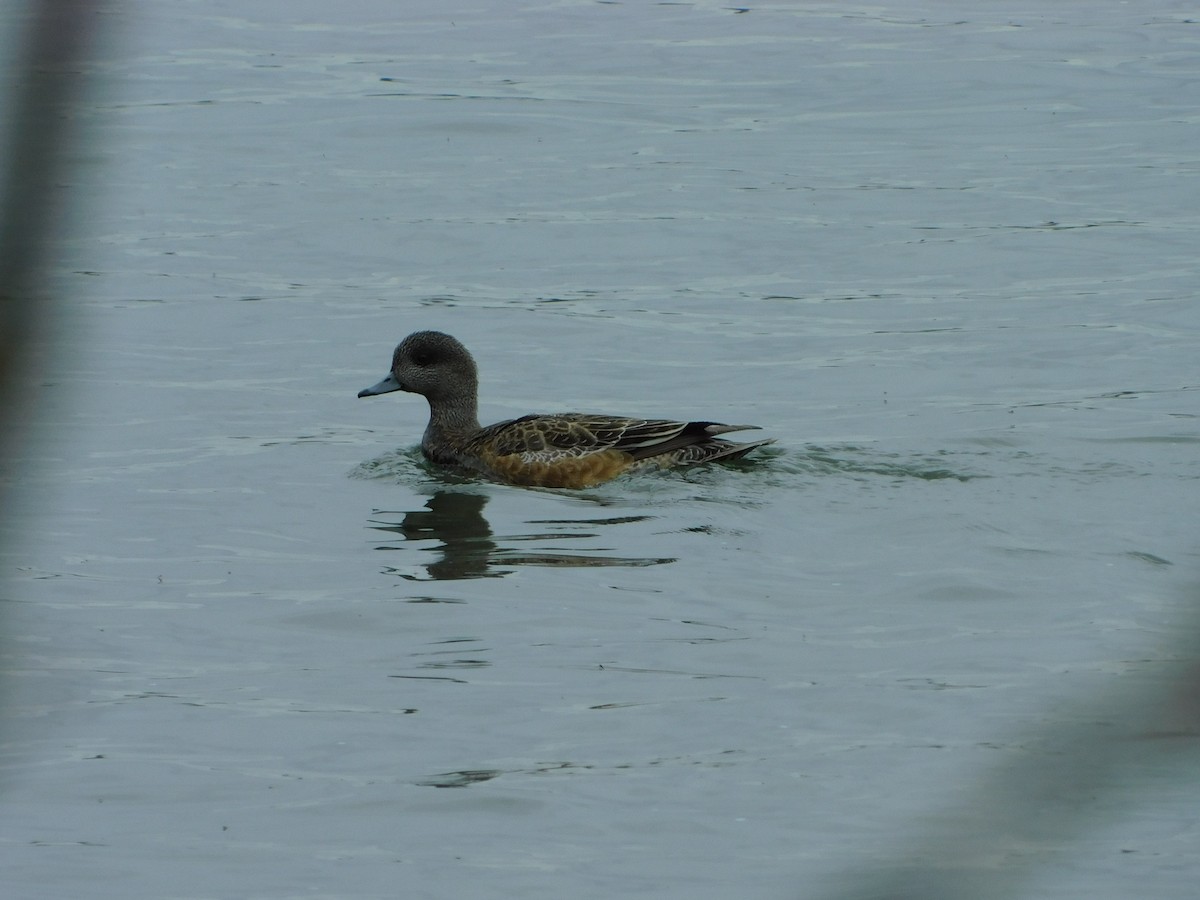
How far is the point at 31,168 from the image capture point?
29.0 inches

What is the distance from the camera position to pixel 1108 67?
85.2ft

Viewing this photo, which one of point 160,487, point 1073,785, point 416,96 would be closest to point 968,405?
point 160,487

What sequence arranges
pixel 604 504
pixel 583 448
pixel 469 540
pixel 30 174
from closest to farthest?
1. pixel 30 174
2. pixel 469 540
3. pixel 604 504
4. pixel 583 448

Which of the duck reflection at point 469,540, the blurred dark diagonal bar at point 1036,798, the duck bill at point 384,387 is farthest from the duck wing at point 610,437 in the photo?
the blurred dark diagonal bar at point 1036,798

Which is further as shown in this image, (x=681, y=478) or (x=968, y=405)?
(x=968, y=405)

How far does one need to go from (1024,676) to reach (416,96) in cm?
1926

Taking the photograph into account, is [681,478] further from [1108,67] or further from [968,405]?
[1108,67]

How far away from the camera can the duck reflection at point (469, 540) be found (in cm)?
924

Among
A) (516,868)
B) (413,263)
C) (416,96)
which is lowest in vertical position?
(516,868)

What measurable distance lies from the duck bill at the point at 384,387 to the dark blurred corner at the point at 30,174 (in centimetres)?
1118

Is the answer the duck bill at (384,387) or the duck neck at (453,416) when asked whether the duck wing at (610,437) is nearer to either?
the duck neck at (453,416)

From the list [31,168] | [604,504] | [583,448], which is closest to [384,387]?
[583,448]

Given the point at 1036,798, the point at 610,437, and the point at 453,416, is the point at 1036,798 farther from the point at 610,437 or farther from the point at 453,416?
the point at 453,416

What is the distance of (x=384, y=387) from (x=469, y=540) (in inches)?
89.9
